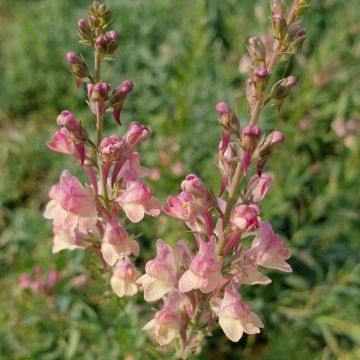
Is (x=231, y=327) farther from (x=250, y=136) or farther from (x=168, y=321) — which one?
(x=250, y=136)

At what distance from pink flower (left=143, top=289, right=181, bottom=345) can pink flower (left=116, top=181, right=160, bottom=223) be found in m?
0.23

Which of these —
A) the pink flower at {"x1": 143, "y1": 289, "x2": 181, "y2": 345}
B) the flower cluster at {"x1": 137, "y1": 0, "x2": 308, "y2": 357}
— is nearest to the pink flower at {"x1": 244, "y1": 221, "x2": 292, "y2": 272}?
the flower cluster at {"x1": 137, "y1": 0, "x2": 308, "y2": 357}

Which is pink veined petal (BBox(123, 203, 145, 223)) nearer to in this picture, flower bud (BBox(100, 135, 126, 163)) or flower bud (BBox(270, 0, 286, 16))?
flower bud (BBox(100, 135, 126, 163))

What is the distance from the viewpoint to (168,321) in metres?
1.49

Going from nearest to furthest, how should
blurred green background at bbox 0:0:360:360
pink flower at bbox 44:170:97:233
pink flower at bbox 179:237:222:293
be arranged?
pink flower at bbox 179:237:222:293 → pink flower at bbox 44:170:97:233 → blurred green background at bbox 0:0:360:360

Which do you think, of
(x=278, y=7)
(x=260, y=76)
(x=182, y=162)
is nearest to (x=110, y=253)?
(x=260, y=76)

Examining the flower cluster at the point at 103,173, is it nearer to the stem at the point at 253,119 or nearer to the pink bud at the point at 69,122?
the pink bud at the point at 69,122

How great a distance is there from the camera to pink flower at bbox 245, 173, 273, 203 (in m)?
1.42

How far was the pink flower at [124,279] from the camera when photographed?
5.25 feet

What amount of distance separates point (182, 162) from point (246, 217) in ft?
6.06

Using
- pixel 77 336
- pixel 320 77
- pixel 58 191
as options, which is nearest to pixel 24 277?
pixel 77 336

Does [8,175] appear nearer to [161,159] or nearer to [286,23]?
[161,159]

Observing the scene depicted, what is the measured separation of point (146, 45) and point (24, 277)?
2384 mm

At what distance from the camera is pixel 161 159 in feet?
10.2
